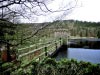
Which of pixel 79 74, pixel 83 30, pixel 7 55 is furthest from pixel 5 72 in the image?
pixel 83 30

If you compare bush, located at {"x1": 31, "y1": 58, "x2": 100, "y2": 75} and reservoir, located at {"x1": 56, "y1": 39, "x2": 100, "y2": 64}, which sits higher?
bush, located at {"x1": 31, "y1": 58, "x2": 100, "y2": 75}

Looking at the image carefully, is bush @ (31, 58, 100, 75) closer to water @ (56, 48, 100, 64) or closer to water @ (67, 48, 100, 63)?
water @ (56, 48, 100, 64)

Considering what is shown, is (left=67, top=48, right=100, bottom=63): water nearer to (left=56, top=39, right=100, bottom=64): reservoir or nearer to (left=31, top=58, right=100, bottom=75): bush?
(left=56, top=39, right=100, bottom=64): reservoir

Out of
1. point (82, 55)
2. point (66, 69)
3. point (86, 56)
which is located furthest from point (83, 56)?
point (66, 69)

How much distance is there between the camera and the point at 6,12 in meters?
4.82

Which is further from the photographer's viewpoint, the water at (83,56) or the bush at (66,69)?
the water at (83,56)

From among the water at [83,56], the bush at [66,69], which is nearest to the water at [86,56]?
the water at [83,56]

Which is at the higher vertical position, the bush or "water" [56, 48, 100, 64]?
the bush

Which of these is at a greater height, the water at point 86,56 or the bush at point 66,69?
the bush at point 66,69

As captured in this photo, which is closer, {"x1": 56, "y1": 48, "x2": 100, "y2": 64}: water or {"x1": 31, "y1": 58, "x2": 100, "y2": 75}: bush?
{"x1": 31, "y1": 58, "x2": 100, "y2": 75}: bush

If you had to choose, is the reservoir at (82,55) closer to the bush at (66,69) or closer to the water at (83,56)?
the water at (83,56)

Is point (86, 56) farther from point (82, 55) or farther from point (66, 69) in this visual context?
point (66, 69)

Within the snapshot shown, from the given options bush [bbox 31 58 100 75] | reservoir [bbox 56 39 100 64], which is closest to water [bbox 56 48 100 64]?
reservoir [bbox 56 39 100 64]

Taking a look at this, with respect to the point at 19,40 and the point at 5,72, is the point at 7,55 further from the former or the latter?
the point at 19,40
